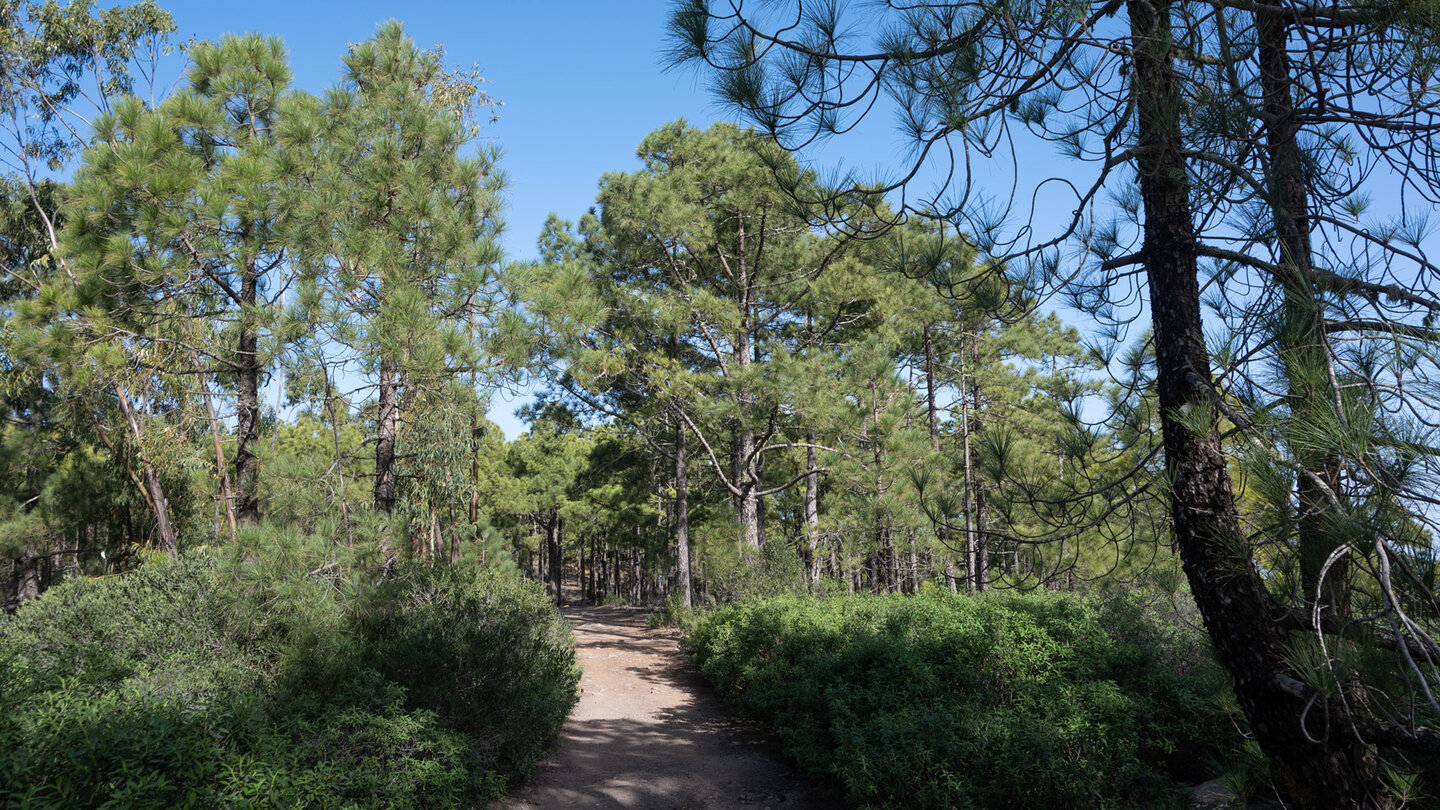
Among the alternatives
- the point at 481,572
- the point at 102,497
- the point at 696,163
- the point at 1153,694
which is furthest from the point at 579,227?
the point at 1153,694

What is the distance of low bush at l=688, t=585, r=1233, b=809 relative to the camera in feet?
15.5

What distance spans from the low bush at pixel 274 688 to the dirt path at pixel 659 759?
0.39 metres

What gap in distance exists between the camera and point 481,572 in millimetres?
9969

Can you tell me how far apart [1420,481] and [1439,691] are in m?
0.89

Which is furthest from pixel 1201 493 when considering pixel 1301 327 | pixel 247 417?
pixel 247 417

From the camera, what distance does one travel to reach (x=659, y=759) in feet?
22.8

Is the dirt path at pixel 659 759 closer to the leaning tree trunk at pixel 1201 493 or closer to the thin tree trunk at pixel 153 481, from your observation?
the leaning tree trunk at pixel 1201 493

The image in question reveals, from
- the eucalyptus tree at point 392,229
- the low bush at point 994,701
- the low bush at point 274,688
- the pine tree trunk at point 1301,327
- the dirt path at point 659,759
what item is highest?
the eucalyptus tree at point 392,229

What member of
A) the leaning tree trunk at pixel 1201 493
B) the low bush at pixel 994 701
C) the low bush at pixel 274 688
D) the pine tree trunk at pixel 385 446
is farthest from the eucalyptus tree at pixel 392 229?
the leaning tree trunk at pixel 1201 493

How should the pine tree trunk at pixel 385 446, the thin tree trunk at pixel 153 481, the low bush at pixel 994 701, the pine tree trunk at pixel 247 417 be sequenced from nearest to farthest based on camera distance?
1. the low bush at pixel 994 701
2. the pine tree trunk at pixel 247 417
3. the pine tree trunk at pixel 385 446
4. the thin tree trunk at pixel 153 481

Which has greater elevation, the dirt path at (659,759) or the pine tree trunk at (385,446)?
the pine tree trunk at (385,446)

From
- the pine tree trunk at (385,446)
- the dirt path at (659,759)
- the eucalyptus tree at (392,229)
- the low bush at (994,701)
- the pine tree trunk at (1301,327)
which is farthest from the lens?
the pine tree trunk at (385,446)

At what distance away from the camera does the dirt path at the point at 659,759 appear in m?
5.77

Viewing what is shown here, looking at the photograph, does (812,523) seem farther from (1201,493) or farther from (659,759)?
(1201,493)
